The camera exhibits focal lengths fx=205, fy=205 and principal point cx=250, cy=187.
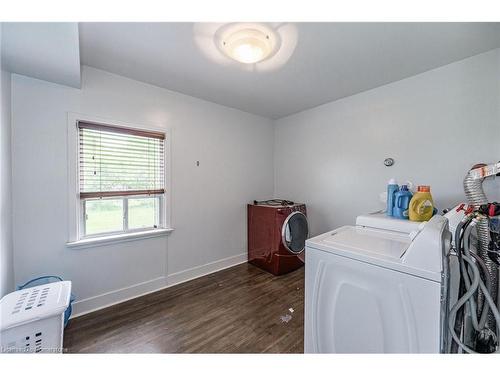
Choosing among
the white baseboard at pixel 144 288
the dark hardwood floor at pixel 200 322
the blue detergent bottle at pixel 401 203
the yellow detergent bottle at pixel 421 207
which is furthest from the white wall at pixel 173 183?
the yellow detergent bottle at pixel 421 207

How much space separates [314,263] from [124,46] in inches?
82.3

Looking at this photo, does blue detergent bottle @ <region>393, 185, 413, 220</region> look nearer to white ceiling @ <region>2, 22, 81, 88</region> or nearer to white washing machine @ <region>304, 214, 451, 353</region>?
white washing machine @ <region>304, 214, 451, 353</region>

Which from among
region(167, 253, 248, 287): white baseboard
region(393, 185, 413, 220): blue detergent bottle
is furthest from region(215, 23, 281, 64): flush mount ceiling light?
region(167, 253, 248, 287): white baseboard

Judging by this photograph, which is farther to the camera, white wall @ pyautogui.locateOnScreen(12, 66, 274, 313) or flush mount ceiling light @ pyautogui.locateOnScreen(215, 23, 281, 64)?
white wall @ pyautogui.locateOnScreen(12, 66, 274, 313)

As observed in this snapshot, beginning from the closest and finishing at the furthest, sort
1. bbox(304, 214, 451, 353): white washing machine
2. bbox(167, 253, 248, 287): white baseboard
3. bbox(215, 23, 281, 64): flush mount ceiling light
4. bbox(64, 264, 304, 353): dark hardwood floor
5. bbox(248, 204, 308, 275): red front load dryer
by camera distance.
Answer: bbox(304, 214, 451, 353): white washing machine → bbox(215, 23, 281, 64): flush mount ceiling light → bbox(64, 264, 304, 353): dark hardwood floor → bbox(167, 253, 248, 287): white baseboard → bbox(248, 204, 308, 275): red front load dryer

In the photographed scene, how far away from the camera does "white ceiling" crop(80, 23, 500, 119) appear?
1428 millimetres

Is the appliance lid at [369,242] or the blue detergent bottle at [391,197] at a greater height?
the blue detergent bottle at [391,197]

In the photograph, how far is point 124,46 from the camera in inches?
62.8

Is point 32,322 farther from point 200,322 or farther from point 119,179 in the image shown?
point 119,179

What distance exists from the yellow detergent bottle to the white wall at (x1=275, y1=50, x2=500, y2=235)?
1.77 ft

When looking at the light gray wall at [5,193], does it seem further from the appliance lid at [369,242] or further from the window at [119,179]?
the appliance lid at [369,242]

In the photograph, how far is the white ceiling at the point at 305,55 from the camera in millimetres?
1428

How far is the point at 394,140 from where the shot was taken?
222 cm
